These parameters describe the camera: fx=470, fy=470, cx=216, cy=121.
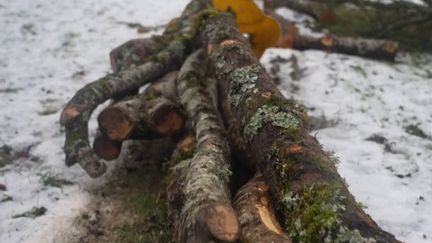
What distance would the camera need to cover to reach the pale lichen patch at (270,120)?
135 inches

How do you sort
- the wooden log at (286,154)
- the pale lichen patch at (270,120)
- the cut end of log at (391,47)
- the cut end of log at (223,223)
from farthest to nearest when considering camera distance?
the cut end of log at (391,47), the pale lichen patch at (270,120), the wooden log at (286,154), the cut end of log at (223,223)

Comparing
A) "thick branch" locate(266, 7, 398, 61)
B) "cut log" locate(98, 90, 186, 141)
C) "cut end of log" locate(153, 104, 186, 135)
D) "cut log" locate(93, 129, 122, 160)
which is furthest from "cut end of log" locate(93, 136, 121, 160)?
"thick branch" locate(266, 7, 398, 61)

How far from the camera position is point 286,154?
10.4 ft

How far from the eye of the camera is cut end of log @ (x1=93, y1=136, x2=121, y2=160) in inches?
171

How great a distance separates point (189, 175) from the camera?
328cm

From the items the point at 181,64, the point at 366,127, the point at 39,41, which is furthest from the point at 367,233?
the point at 39,41

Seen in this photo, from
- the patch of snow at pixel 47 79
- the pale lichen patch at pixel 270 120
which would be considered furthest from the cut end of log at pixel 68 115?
the pale lichen patch at pixel 270 120

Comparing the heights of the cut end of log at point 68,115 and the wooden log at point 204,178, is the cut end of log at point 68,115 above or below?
below

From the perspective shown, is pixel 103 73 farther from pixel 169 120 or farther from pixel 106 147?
pixel 169 120

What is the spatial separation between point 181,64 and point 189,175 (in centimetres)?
254

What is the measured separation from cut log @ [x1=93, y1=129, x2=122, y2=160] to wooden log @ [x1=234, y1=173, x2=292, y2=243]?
5.01 feet

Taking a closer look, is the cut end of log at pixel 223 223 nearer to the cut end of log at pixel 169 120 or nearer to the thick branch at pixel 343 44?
the cut end of log at pixel 169 120

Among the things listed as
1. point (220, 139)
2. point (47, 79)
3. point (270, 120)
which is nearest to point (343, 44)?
point (220, 139)

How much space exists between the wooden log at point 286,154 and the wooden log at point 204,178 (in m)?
0.22
